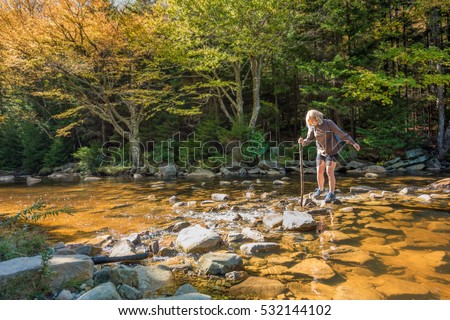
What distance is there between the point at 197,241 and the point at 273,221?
5.19ft

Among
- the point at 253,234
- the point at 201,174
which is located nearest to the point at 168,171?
the point at 201,174

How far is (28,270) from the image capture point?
250 centimetres

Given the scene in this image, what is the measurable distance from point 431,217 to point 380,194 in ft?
7.17

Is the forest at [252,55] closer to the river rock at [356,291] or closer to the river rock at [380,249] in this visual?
the river rock at [380,249]

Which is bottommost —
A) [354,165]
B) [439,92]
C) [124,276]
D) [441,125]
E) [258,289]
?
→ [258,289]

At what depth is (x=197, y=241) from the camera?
12.9ft

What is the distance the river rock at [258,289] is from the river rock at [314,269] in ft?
1.32

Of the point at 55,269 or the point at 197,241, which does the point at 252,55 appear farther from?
the point at 55,269

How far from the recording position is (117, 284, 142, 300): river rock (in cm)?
267

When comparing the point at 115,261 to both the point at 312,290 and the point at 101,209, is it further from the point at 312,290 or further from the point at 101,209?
the point at 101,209

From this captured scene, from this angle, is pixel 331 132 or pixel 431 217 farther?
pixel 331 132

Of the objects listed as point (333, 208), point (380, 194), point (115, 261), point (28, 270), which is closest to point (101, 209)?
point (115, 261)

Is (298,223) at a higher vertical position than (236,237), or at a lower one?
higher

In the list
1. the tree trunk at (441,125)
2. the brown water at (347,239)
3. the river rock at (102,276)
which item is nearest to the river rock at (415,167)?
the tree trunk at (441,125)
